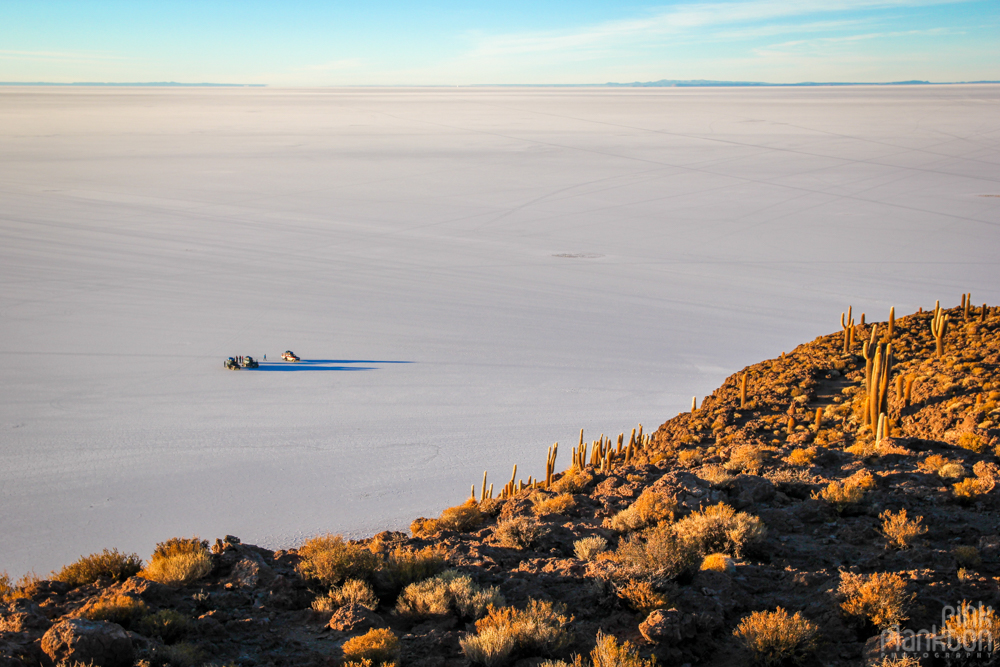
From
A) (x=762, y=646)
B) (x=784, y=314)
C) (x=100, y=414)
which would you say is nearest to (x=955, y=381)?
(x=762, y=646)

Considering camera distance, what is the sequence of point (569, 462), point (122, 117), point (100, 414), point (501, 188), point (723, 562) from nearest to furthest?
point (723, 562)
point (569, 462)
point (100, 414)
point (501, 188)
point (122, 117)

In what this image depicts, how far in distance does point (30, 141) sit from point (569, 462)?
87.7m

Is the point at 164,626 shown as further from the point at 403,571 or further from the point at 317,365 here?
the point at 317,365

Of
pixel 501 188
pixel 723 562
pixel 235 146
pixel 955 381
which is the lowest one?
pixel 723 562

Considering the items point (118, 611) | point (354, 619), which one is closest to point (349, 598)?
point (354, 619)

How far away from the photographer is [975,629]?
470 cm

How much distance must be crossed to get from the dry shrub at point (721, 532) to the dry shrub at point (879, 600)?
1.32 m

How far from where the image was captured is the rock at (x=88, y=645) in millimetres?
4555

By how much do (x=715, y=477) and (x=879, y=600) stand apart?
3.21m

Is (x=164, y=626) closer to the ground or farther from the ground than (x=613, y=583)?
closer to the ground

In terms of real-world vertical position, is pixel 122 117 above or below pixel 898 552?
above

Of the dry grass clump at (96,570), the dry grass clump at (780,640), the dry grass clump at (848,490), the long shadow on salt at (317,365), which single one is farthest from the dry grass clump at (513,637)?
the long shadow on salt at (317,365)

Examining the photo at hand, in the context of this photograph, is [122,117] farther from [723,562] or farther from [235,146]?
[723,562]

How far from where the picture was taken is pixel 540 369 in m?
21.5
